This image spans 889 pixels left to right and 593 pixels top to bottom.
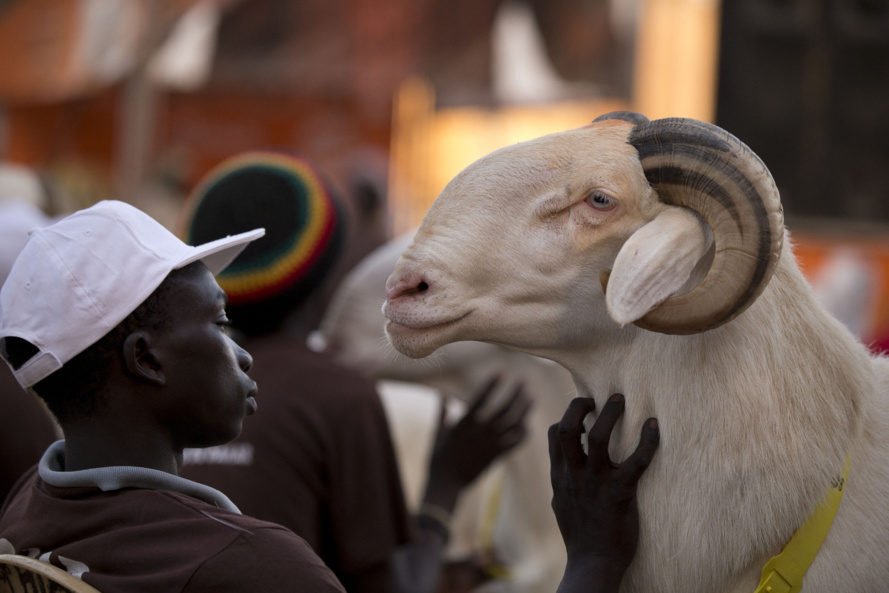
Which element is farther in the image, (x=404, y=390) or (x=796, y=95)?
(x=796, y=95)

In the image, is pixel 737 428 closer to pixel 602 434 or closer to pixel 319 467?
pixel 602 434

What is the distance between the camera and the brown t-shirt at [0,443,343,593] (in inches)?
53.3

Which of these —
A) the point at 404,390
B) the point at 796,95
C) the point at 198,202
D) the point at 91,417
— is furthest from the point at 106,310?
the point at 796,95

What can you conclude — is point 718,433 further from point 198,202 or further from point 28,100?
point 28,100

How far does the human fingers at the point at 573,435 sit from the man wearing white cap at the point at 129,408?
0.49m

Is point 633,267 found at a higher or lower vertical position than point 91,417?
higher

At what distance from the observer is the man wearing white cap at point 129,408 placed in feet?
4.53

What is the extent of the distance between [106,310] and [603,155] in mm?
889

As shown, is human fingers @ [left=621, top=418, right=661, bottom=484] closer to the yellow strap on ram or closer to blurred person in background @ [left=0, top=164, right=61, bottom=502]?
the yellow strap on ram

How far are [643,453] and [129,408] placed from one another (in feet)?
2.89

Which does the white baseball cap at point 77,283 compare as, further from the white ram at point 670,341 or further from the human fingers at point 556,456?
the human fingers at point 556,456

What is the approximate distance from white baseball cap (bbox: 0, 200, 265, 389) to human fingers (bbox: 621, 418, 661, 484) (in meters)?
0.84

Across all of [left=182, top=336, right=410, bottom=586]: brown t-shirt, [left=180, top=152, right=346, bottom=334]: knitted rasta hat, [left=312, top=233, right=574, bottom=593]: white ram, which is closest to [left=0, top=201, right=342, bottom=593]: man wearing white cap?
[left=182, top=336, right=410, bottom=586]: brown t-shirt

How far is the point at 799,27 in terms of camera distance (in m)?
7.46
